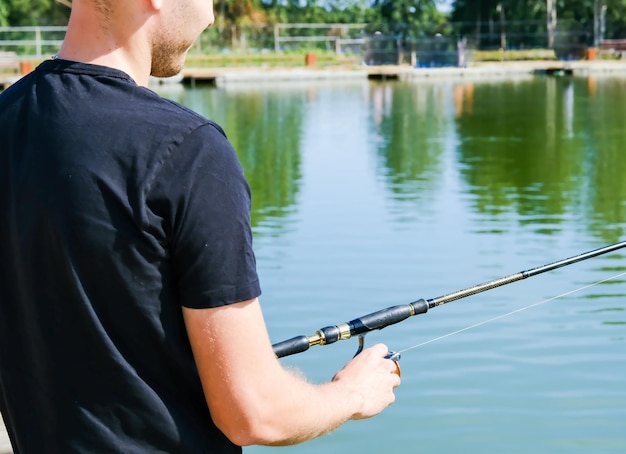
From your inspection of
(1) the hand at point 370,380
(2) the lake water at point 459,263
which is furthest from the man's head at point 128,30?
(2) the lake water at point 459,263

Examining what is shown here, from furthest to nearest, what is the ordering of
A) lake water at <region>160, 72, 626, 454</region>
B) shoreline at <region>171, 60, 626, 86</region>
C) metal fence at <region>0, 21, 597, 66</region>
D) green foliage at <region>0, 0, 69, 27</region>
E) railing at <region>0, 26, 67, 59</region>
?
1. green foliage at <region>0, 0, 69, 27</region>
2. metal fence at <region>0, 21, 597, 66</region>
3. railing at <region>0, 26, 67, 59</region>
4. shoreline at <region>171, 60, 626, 86</region>
5. lake water at <region>160, 72, 626, 454</region>

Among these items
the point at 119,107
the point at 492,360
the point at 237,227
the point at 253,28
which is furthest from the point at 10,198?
the point at 253,28

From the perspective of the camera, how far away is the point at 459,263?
9.98 m

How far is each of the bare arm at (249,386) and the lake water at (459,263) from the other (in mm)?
3156

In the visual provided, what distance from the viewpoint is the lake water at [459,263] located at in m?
6.38

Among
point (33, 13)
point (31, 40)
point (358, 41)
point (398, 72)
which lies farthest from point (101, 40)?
point (33, 13)

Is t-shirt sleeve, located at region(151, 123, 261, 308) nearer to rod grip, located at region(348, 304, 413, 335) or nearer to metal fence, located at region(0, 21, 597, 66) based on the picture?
rod grip, located at region(348, 304, 413, 335)

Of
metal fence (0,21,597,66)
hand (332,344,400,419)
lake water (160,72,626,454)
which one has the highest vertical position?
metal fence (0,21,597,66)

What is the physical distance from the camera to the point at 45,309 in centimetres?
165

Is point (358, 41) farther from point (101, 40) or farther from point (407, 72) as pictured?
point (101, 40)

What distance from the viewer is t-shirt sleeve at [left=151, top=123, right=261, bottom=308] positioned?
1.56m

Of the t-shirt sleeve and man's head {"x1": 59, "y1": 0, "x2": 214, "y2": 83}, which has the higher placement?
man's head {"x1": 59, "y1": 0, "x2": 214, "y2": 83}

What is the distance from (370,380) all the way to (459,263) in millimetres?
8123

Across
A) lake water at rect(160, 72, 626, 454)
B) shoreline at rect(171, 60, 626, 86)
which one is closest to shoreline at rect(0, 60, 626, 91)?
shoreline at rect(171, 60, 626, 86)
